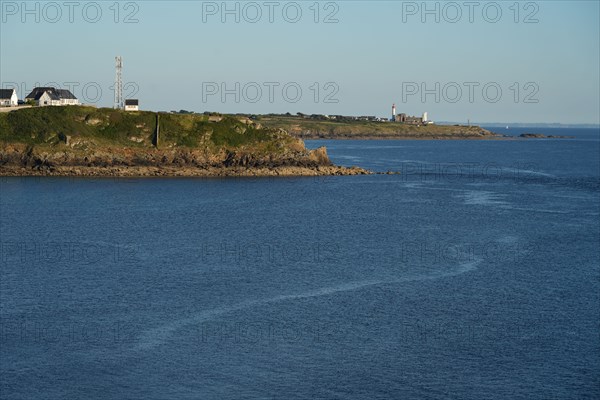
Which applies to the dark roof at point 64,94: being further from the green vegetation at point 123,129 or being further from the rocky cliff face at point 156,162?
the rocky cliff face at point 156,162

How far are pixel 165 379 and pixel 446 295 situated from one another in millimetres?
24670

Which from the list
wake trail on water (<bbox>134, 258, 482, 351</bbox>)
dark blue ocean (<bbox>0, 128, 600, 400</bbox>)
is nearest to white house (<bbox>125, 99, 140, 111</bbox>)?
dark blue ocean (<bbox>0, 128, 600, 400</bbox>)

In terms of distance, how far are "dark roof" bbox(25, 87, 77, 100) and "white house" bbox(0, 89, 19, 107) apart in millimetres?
4158

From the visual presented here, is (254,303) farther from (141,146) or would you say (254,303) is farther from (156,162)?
(141,146)

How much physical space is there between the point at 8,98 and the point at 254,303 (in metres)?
121

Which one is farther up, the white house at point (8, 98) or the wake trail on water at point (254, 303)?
the white house at point (8, 98)

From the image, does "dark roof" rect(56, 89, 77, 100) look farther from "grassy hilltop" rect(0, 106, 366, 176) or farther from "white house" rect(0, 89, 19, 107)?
"grassy hilltop" rect(0, 106, 366, 176)

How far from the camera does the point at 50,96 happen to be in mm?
168000

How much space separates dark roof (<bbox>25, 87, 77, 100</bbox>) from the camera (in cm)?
16825

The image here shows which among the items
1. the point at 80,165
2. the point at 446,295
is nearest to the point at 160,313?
the point at 446,295

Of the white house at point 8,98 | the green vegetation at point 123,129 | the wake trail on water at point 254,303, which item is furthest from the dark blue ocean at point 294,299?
the white house at point 8,98

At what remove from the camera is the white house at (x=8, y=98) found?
6452 inches

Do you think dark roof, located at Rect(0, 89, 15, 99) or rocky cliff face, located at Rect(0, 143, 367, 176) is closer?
rocky cliff face, located at Rect(0, 143, 367, 176)

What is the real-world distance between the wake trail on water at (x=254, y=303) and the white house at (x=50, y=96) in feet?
377
